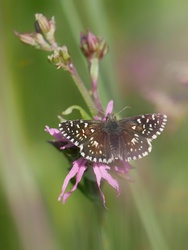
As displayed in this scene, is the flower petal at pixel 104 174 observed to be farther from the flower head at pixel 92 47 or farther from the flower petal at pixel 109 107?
the flower head at pixel 92 47

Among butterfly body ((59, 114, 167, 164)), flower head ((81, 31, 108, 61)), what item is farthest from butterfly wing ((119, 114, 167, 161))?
flower head ((81, 31, 108, 61))

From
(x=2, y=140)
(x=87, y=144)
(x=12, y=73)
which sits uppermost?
(x=12, y=73)

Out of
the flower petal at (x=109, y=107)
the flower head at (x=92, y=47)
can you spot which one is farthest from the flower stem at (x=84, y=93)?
the flower head at (x=92, y=47)

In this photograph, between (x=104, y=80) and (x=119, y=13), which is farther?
Answer: (x=119, y=13)

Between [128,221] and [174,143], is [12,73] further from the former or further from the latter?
[128,221]

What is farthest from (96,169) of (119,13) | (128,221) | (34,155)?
(119,13)

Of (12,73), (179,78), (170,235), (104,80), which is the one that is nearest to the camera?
(170,235)

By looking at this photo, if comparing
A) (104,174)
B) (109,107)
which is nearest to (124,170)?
(104,174)

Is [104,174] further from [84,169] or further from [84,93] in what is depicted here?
[84,93]
